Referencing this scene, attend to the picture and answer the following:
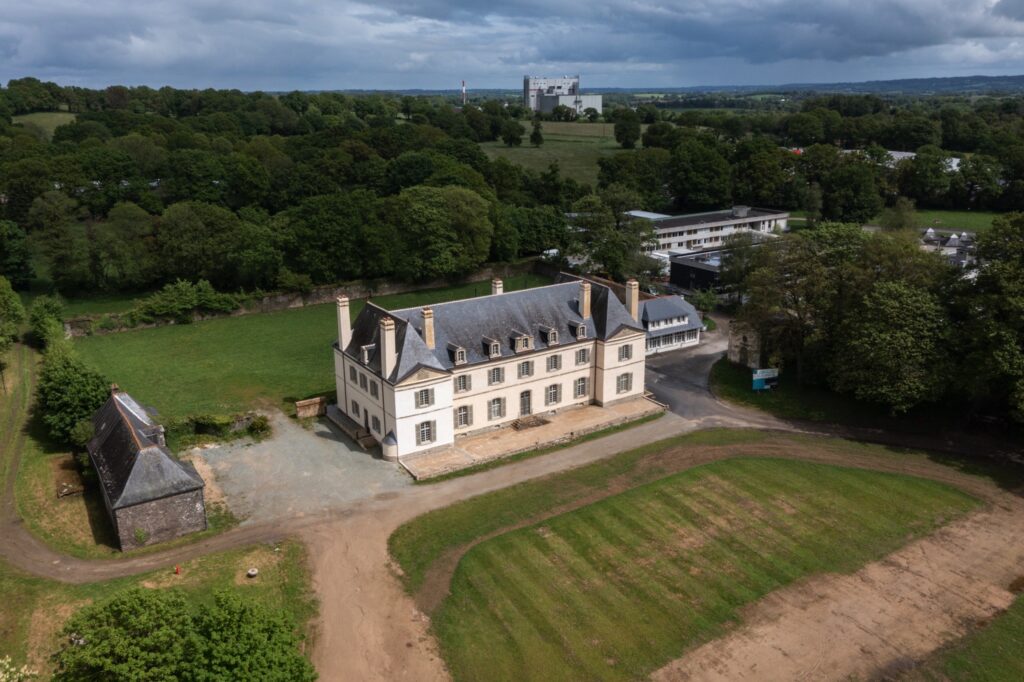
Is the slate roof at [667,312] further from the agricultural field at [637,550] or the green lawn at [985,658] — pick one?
the green lawn at [985,658]

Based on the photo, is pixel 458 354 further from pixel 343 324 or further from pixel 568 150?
pixel 568 150

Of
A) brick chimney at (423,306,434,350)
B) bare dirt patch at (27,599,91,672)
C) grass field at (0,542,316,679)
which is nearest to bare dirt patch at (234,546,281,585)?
grass field at (0,542,316,679)

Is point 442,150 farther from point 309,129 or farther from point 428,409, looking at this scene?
point 428,409

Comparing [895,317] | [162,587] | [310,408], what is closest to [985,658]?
[895,317]

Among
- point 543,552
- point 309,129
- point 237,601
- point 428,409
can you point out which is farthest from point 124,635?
point 309,129

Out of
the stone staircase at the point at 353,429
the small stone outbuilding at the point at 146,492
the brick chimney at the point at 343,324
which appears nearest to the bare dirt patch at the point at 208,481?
the small stone outbuilding at the point at 146,492

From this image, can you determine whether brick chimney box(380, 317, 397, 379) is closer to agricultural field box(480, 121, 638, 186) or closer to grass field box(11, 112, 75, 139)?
agricultural field box(480, 121, 638, 186)
